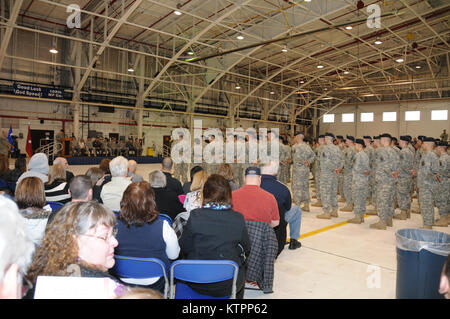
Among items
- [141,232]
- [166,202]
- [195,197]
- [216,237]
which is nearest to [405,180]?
[195,197]

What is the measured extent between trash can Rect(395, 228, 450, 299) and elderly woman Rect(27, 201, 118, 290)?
7.22ft

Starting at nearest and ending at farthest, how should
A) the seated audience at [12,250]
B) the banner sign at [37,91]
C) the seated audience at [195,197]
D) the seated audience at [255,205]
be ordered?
Result: the seated audience at [12,250] < the seated audience at [255,205] < the seated audience at [195,197] < the banner sign at [37,91]

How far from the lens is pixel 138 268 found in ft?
6.88

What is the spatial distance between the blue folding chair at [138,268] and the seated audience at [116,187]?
126cm

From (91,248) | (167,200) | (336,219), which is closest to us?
(91,248)

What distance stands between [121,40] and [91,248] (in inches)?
733

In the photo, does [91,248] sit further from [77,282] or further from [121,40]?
[121,40]

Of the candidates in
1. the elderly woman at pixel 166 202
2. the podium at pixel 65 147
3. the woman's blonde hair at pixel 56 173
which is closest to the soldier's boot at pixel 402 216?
the elderly woman at pixel 166 202

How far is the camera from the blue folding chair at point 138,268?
205 cm

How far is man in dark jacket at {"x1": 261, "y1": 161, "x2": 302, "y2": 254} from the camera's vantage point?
A: 3.53 m

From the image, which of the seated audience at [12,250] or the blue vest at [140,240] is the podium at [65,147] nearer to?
the blue vest at [140,240]

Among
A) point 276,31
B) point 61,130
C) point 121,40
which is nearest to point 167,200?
point 276,31

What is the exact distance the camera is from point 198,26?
49.6ft

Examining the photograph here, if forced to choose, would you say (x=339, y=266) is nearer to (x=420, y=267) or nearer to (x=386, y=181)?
(x=420, y=267)
